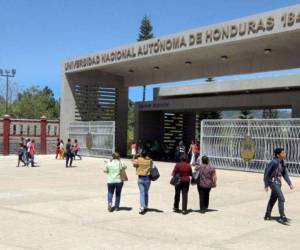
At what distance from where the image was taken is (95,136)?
114ft

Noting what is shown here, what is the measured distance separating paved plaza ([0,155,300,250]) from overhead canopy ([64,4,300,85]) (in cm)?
839

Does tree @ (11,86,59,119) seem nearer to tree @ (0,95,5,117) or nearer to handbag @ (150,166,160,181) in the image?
tree @ (0,95,5,117)

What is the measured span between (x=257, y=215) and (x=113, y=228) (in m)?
3.67

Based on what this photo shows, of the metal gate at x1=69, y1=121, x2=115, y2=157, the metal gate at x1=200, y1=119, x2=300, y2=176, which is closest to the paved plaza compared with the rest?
the metal gate at x1=200, y1=119, x2=300, y2=176

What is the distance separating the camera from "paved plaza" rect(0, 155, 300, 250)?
8641 mm

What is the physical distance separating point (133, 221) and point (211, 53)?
752 inches

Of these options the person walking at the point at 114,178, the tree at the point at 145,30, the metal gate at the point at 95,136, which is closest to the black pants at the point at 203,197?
the person walking at the point at 114,178

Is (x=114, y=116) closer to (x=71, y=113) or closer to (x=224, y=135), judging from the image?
(x=71, y=113)

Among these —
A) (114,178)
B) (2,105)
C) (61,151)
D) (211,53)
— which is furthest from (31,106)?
(114,178)

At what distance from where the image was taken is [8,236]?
884 centimetres

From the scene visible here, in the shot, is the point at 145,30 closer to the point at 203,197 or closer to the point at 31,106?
the point at 31,106

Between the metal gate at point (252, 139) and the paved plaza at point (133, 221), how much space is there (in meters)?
4.99

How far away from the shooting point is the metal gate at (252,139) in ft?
72.4

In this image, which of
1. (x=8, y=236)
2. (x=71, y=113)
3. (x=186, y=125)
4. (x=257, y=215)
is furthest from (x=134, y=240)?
(x=186, y=125)
